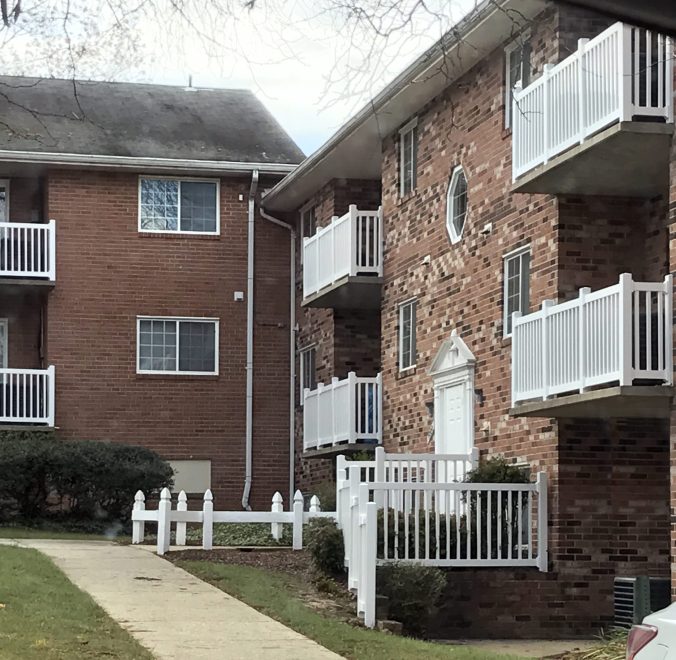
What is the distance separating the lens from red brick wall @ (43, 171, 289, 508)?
2897cm

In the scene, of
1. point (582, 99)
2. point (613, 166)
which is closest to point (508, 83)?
point (613, 166)

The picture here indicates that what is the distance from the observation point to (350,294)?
24891 millimetres

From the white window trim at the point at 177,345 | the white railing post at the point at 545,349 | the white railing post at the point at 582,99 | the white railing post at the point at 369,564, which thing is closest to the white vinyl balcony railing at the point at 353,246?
the white window trim at the point at 177,345

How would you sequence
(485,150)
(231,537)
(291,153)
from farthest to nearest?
(291,153) → (231,537) → (485,150)

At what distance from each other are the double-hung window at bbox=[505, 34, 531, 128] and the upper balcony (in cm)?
339

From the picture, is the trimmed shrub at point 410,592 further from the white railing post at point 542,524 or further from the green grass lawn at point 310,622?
the white railing post at point 542,524

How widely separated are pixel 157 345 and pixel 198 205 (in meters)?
3.09

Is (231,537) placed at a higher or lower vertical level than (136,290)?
lower

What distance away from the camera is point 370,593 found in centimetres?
1394

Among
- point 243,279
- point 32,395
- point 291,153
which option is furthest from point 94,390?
point 291,153

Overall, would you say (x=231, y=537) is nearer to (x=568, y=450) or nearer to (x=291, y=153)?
(x=568, y=450)

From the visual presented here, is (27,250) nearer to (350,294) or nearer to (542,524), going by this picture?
(350,294)

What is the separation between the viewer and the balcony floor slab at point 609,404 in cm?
1400

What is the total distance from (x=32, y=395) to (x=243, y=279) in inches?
198
